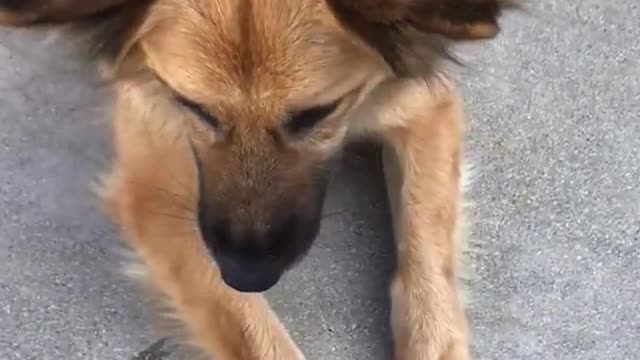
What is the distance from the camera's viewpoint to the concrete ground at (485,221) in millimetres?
1873

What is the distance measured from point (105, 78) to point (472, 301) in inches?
25.8

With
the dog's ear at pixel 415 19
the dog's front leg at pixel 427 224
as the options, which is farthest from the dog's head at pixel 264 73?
the dog's front leg at pixel 427 224

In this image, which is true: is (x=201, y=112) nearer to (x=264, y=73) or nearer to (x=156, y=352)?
(x=264, y=73)

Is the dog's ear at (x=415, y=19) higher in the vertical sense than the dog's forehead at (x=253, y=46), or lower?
higher

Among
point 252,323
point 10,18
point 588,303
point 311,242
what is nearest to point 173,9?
point 10,18

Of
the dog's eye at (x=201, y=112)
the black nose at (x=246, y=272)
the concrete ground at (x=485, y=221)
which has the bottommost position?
the concrete ground at (x=485, y=221)

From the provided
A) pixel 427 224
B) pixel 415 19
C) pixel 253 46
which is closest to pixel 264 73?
pixel 253 46

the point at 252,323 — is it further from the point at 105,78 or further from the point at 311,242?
the point at 105,78

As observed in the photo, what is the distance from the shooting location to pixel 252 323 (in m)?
1.81

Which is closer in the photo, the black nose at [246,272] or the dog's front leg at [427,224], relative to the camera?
the black nose at [246,272]

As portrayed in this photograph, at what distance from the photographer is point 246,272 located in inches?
62.2

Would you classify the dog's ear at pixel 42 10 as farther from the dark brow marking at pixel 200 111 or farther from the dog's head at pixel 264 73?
the dark brow marking at pixel 200 111

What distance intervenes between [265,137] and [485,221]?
1.91 ft

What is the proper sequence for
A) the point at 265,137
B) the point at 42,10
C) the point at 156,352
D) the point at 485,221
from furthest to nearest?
1. the point at 485,221
2. the point at 156,352
3. the point at 265,137
4. the point at 42,10
